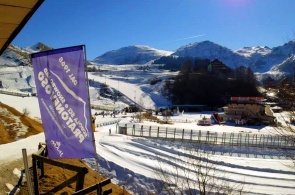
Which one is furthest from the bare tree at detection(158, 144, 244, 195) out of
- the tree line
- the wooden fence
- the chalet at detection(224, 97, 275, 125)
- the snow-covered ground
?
the tree line

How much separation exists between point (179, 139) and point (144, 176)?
653 inches

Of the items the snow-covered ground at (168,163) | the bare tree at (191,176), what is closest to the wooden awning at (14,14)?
the snow-covered ground at (168,163)

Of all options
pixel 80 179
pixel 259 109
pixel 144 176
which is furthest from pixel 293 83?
pixel 259 109

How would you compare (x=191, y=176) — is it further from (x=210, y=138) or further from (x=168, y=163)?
(x=210, y=138)

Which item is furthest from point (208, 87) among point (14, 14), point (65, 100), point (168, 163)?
point (14, 14)

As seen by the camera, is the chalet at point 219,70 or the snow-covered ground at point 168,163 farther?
the chalet at point 219,70

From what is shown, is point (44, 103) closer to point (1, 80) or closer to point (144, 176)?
point (144, 176)

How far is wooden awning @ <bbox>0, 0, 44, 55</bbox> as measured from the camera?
2.94 m

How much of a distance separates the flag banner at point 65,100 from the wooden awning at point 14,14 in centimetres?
234

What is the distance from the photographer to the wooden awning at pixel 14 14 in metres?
2.94

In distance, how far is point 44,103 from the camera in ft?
22.5

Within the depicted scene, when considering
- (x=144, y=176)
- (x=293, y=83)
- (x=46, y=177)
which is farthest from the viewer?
(x=144, y=176)

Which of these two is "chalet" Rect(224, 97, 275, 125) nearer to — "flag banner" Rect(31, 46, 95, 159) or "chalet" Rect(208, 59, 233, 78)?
"chalet" Rect(208, 59, 233, 78)

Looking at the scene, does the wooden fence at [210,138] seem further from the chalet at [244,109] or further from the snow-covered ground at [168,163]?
the chalet at [244,109]
